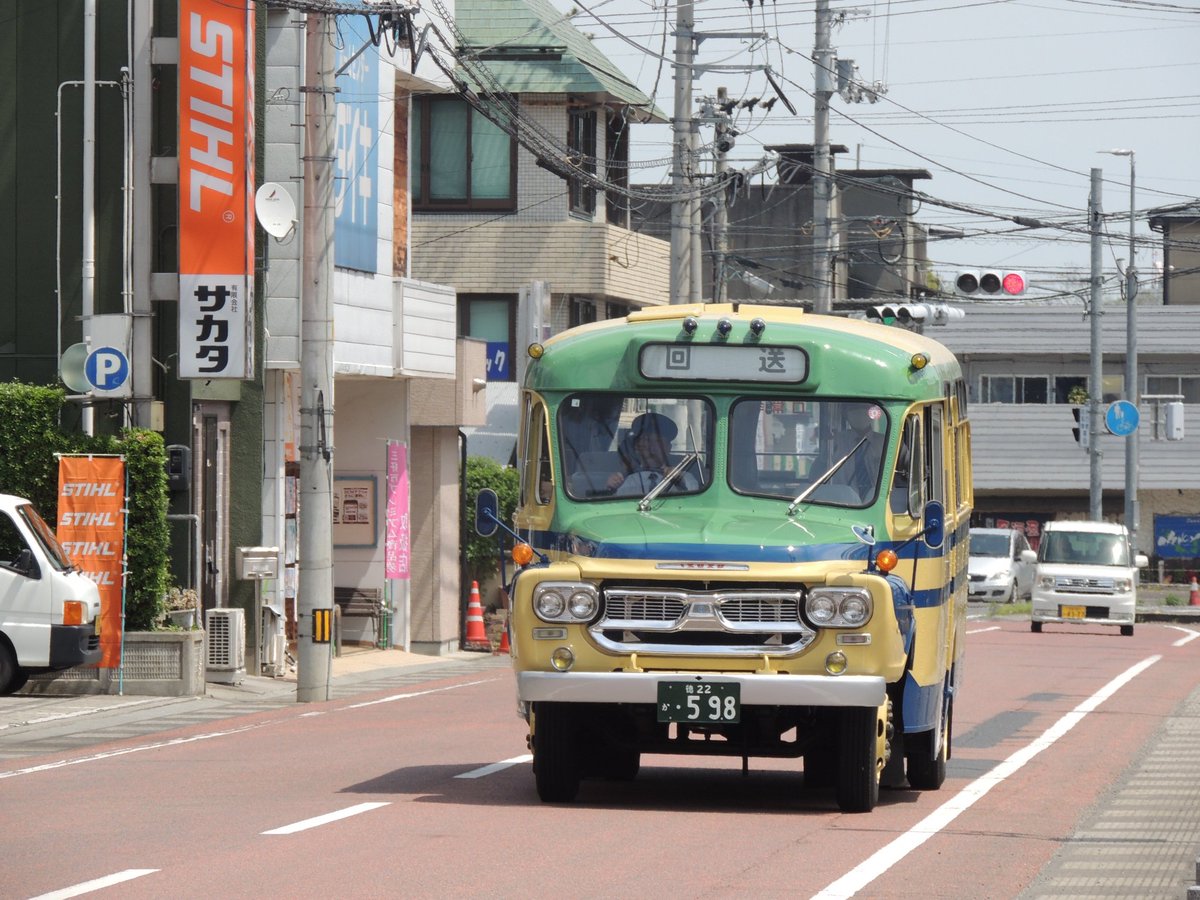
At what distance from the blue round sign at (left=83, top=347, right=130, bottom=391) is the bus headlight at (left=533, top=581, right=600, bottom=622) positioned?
12.6 m

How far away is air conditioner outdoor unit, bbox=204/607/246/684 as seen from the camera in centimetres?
2494

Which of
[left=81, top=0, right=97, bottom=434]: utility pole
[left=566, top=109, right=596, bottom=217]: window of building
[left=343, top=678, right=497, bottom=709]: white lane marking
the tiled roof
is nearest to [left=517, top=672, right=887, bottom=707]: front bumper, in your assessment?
[left=343, top=678, right=497, bottom=709]: white lane marking

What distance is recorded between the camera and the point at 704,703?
12.1 meters

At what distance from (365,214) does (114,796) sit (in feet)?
57.7

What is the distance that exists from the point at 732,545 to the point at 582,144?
35.0 meters

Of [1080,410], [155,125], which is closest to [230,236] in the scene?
[155,125]

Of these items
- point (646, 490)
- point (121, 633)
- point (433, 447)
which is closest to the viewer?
point (646, 490)

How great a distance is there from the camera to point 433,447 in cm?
3512

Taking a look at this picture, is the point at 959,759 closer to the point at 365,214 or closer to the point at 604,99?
the point at 365,214

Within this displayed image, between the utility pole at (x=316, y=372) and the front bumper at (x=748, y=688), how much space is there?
11.8m

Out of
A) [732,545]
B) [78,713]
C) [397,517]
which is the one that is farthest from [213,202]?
[732,545]

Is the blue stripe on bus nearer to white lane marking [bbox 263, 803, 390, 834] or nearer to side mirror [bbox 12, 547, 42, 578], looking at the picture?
white lane marking [bbox 263, 803, 390, 834]

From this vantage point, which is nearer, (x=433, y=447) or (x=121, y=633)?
(x=121, y=633)

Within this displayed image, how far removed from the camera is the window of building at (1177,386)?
68.8 meters
